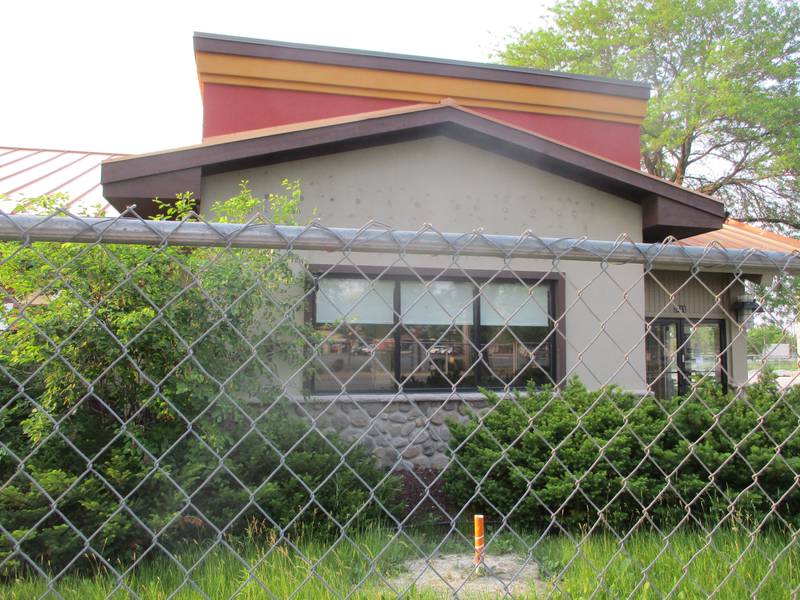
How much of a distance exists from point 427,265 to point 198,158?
9.73 feet

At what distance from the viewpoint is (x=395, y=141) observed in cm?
825

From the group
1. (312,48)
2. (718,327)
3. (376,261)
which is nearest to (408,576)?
(376,261)

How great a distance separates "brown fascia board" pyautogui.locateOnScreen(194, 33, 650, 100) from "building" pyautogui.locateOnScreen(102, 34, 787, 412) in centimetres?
3

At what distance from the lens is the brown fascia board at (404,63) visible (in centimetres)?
914

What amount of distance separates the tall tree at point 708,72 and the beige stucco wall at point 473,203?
13.0m

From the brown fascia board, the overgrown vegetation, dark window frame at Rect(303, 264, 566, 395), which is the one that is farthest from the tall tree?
the overgrown vegetation

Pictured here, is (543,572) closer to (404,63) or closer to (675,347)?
(404,63)

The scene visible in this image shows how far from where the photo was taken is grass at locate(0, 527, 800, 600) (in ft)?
9.41

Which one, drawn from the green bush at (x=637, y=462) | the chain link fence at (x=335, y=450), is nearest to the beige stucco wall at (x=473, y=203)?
the chain link fence at (x=335, y=450)

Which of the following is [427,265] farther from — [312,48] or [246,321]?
[312,48]

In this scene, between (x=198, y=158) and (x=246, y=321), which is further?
(x=198, y=158)

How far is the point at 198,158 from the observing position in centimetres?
712

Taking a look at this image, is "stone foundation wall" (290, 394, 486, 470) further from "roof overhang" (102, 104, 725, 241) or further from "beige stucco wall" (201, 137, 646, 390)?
"roof overhang" (102, 104, 725, 241)

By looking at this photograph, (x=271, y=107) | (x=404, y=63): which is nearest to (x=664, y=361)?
(x=404, y=63)
